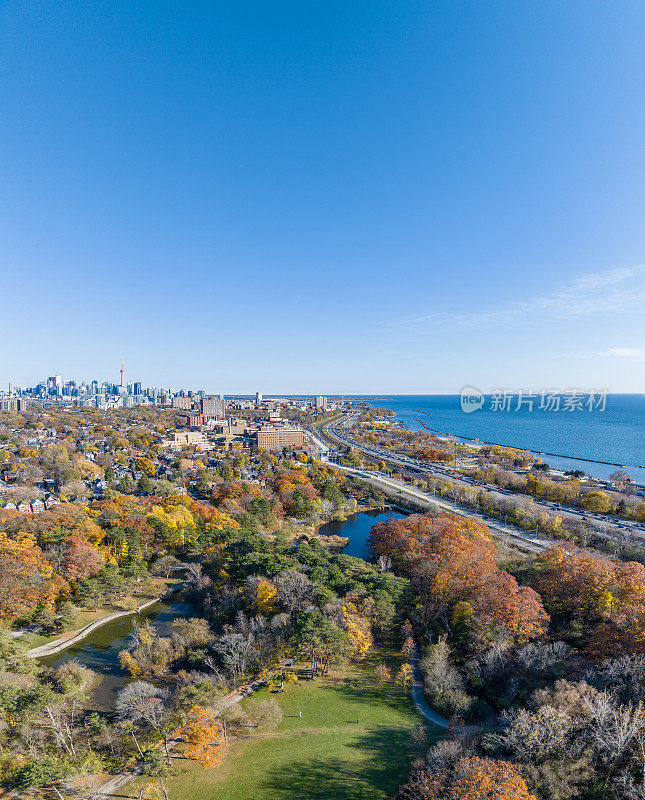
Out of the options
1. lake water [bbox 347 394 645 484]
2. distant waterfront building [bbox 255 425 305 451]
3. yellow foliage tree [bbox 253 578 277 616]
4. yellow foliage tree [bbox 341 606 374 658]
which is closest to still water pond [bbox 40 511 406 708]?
yellow foliage tree [bbox 253 578 277 616]

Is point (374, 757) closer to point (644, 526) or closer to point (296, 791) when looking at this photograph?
point (296, 791)

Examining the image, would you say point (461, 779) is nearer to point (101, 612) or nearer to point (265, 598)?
point (265, 598)

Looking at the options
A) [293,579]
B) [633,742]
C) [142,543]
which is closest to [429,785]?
[633,742]

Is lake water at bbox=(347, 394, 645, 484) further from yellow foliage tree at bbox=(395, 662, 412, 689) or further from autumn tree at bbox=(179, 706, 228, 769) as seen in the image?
autumn tree at bbox=(179, 706, 228, 769)

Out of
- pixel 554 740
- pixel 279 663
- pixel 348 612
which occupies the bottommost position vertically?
pixel 279 663

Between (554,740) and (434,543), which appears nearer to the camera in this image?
(554,740)

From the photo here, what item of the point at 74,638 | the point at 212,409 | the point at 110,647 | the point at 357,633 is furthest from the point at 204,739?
the point at 212,409

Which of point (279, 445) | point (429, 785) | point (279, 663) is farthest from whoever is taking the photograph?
point (279, 445)
